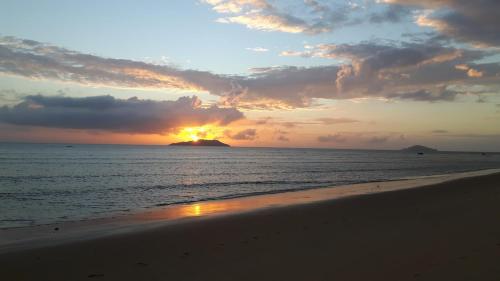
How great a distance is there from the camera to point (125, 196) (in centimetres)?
2725

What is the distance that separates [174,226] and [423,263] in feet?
30.4

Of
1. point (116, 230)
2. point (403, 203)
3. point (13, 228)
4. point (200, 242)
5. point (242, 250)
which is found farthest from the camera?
point (403, 203)

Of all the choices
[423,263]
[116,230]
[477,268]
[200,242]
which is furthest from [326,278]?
[116,230]

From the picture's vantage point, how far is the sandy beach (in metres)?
7.88

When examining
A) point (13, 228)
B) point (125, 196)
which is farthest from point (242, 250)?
point (125, 196)

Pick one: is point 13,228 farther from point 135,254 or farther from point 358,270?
point 358,270

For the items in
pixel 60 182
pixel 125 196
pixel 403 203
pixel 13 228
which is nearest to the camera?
pixel 13 228

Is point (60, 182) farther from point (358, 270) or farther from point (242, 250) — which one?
point (358, 270)

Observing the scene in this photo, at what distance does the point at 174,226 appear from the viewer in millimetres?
14617

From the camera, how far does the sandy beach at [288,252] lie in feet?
25.8

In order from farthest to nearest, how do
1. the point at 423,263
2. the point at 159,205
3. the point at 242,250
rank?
the point at 159,205 → the point at 242,250 → the point at 423,263

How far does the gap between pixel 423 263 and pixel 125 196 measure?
22935mm

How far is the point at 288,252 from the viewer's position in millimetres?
9641

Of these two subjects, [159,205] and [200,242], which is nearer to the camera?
[200,242]
